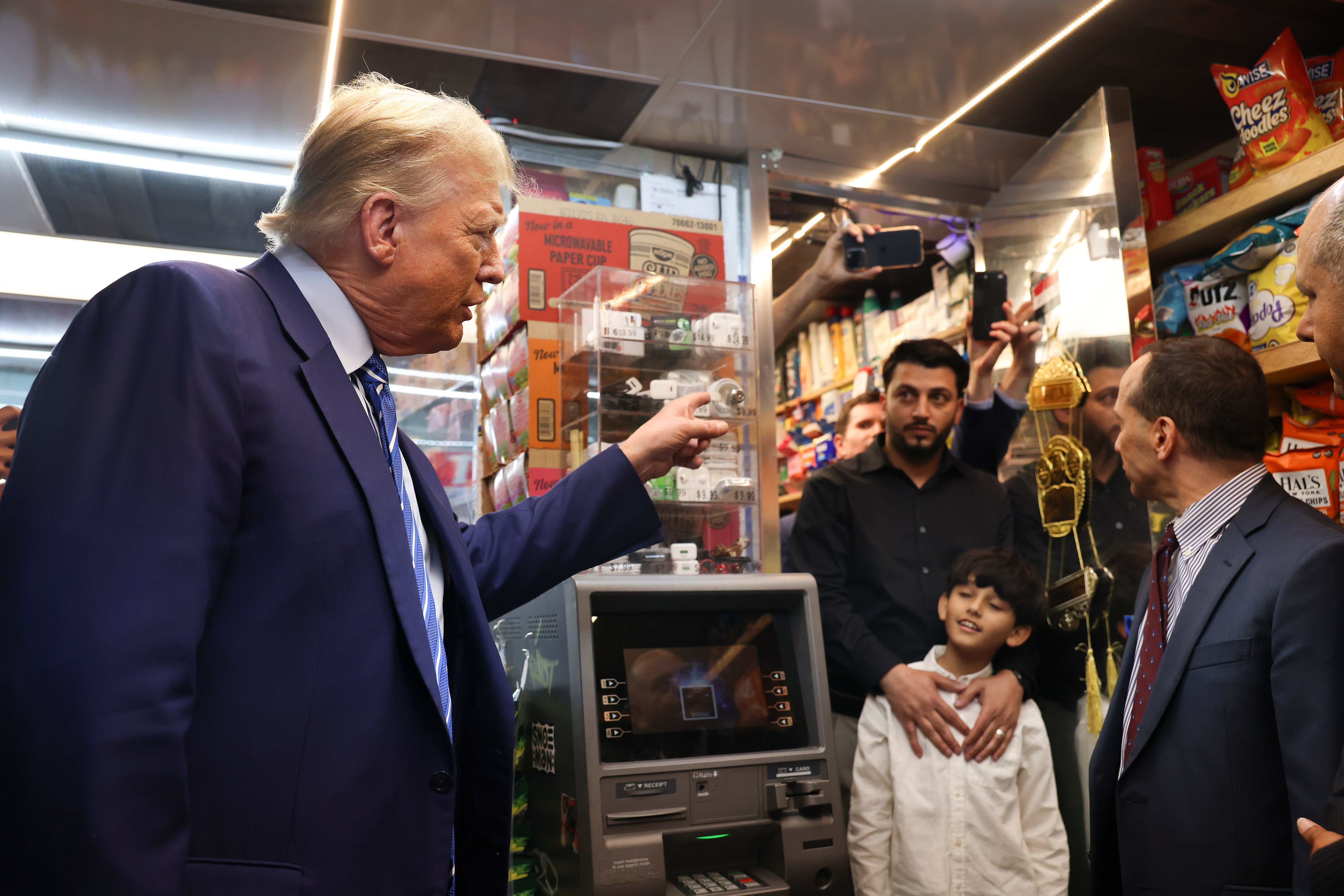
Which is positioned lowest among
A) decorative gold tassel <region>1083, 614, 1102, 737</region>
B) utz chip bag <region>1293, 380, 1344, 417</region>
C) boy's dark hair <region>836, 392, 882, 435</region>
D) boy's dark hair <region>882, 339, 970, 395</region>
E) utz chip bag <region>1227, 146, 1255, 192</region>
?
decorative gold tassel <region>1083, 614, 1102, 737</region>

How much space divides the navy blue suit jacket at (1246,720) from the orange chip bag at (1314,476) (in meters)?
0.85

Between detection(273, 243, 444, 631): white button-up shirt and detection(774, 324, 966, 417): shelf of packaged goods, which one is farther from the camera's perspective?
detection(774, 324, 966, 417): shelf of packaged goods

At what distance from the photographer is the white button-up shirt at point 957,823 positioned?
2408 mm

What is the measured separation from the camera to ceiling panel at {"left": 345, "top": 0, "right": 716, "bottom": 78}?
254cm

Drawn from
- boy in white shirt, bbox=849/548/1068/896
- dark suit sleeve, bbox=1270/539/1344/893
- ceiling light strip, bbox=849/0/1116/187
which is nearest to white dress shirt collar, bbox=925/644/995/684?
boy in white shirt, bbox=849/548/1068/896

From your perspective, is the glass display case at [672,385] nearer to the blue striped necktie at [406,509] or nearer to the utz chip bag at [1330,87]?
the blue striped necktie at [406,509]

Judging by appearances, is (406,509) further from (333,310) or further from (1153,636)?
(1153,636)

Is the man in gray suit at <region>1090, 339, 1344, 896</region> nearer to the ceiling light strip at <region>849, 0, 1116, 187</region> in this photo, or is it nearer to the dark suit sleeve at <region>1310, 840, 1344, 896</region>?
the dark suit sleeve at <region>1310, 840, 1344, 896</region>

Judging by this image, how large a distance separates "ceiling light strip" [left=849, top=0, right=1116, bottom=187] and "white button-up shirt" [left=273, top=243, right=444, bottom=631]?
7.57 feet

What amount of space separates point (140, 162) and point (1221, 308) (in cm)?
352

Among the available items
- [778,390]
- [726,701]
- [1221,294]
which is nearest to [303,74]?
[726,701]

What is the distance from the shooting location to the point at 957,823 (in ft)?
7.94

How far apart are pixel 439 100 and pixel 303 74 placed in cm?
168

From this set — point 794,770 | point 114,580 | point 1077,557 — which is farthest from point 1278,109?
point 114,580
